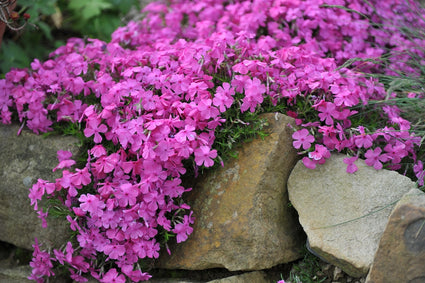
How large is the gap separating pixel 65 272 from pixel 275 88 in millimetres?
1446

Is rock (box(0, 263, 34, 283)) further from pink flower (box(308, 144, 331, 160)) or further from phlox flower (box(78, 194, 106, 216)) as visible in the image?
pink flower (box(308, 144, 331, 160))

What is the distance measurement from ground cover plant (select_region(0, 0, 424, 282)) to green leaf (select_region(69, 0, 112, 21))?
96cm

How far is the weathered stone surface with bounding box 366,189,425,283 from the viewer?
78.2 inches

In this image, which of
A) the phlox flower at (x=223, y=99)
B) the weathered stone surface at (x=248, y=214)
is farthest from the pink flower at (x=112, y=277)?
the phlox flower at (x=223, y=99)

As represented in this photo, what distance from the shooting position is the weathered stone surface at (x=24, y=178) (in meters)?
2.55

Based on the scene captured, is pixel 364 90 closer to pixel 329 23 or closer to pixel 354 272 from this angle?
pixel 329 23

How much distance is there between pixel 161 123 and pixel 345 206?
36.8 inches

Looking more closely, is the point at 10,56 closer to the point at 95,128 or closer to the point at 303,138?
the point at 95,128

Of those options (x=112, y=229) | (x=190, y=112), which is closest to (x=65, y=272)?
(x=112, y=229)

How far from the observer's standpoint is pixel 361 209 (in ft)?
7.32

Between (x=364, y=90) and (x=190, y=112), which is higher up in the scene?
(x=190, y=112)

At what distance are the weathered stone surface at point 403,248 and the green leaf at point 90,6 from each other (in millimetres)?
2759

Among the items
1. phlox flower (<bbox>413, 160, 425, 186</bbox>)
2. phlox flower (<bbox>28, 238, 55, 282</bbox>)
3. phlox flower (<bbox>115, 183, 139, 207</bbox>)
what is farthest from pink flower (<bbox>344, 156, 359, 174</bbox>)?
phlox flower (<bbox>28, 238, 55, 282</bbox>)

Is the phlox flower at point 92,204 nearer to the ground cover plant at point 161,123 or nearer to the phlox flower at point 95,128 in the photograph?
the ground cover plant at point 161,123
